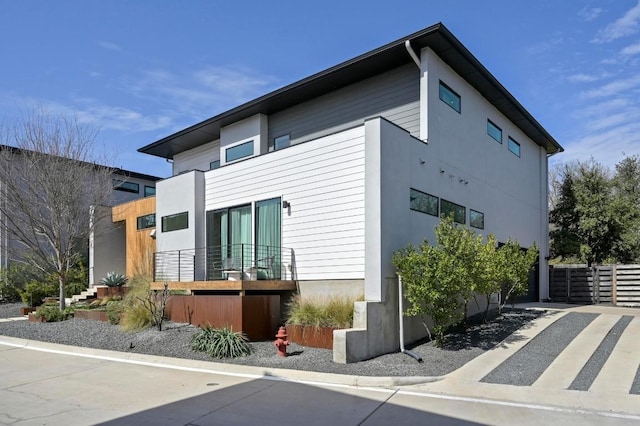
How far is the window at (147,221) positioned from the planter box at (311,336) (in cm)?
1186

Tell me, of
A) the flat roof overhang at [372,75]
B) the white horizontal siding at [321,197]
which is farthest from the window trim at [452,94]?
the white horizontal siding at [321,197]

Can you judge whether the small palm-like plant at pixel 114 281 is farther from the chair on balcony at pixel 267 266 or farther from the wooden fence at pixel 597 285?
the wooden fence at pixel 597 285

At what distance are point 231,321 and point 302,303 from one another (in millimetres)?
1810

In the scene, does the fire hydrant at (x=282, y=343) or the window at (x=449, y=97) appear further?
the window at (x=449, y=97)

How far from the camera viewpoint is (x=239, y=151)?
60.7 ft

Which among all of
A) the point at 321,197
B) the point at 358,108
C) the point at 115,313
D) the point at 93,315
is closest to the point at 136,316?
the point at 115,313

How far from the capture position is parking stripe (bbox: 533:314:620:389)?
27.3 ft

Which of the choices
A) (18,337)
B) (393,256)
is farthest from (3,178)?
(393,256)

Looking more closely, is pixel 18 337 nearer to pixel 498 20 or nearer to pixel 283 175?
pixel 283 175

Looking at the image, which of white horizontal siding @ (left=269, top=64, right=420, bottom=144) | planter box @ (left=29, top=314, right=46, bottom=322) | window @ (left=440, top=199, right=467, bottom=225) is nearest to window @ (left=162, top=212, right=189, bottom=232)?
white horizontal siding @ (left=269, top=64, right=420, bottom=144)

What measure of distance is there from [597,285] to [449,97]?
1125 centimetres

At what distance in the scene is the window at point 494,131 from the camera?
17719 millimetres

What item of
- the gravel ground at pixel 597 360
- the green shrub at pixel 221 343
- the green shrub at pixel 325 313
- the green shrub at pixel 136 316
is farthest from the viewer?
the green shrub at pixel 136 316

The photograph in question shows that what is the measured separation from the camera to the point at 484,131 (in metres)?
17.1
